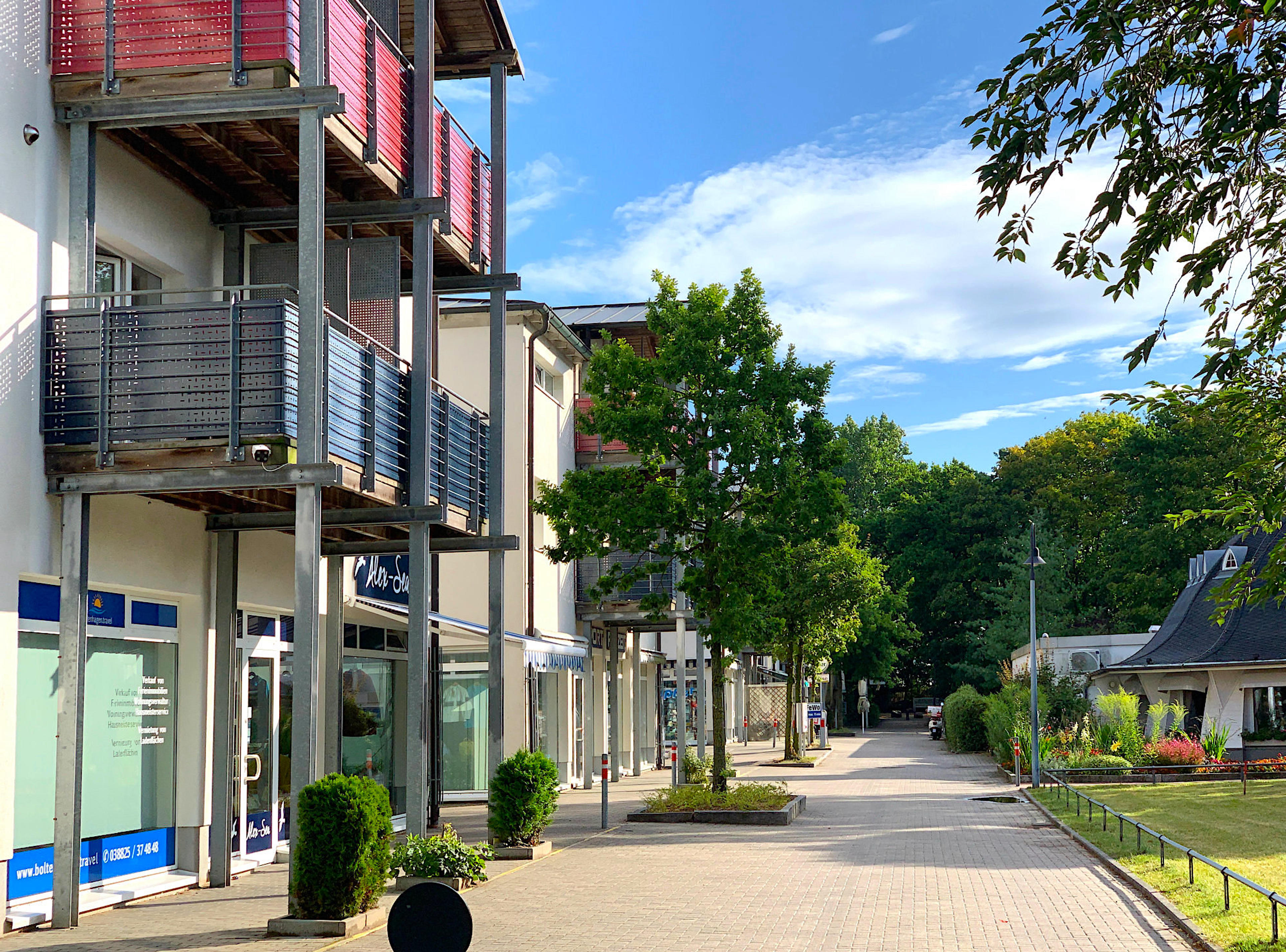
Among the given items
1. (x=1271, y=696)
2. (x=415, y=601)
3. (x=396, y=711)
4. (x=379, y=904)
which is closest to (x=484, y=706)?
(x=396, y=711)

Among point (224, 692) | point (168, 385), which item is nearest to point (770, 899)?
point (224, 692)

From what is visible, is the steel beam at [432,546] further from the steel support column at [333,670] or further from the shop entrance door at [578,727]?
the shop entrance door at [578,727]

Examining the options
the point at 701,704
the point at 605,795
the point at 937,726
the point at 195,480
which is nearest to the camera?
the point at 195,480

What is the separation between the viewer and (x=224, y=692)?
14391 mm

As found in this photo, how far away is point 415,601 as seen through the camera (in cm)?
1406

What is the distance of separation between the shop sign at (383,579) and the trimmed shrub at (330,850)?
6847mm

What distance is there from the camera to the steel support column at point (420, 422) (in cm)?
1380

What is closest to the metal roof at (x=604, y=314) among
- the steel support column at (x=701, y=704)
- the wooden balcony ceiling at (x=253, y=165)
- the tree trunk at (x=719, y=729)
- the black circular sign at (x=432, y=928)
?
the steel support column at (x=701, y=704)

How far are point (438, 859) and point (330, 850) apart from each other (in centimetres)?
253

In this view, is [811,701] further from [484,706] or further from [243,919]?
[243,919]

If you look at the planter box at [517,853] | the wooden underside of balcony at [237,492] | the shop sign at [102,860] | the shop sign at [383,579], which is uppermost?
the wooden underside of balcony at [237,492]

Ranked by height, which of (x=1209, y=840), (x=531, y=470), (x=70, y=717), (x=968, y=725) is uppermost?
(x=531, y=470)

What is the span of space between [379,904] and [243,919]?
3.76 ft

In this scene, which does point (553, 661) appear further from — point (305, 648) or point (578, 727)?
point (305, 648)
